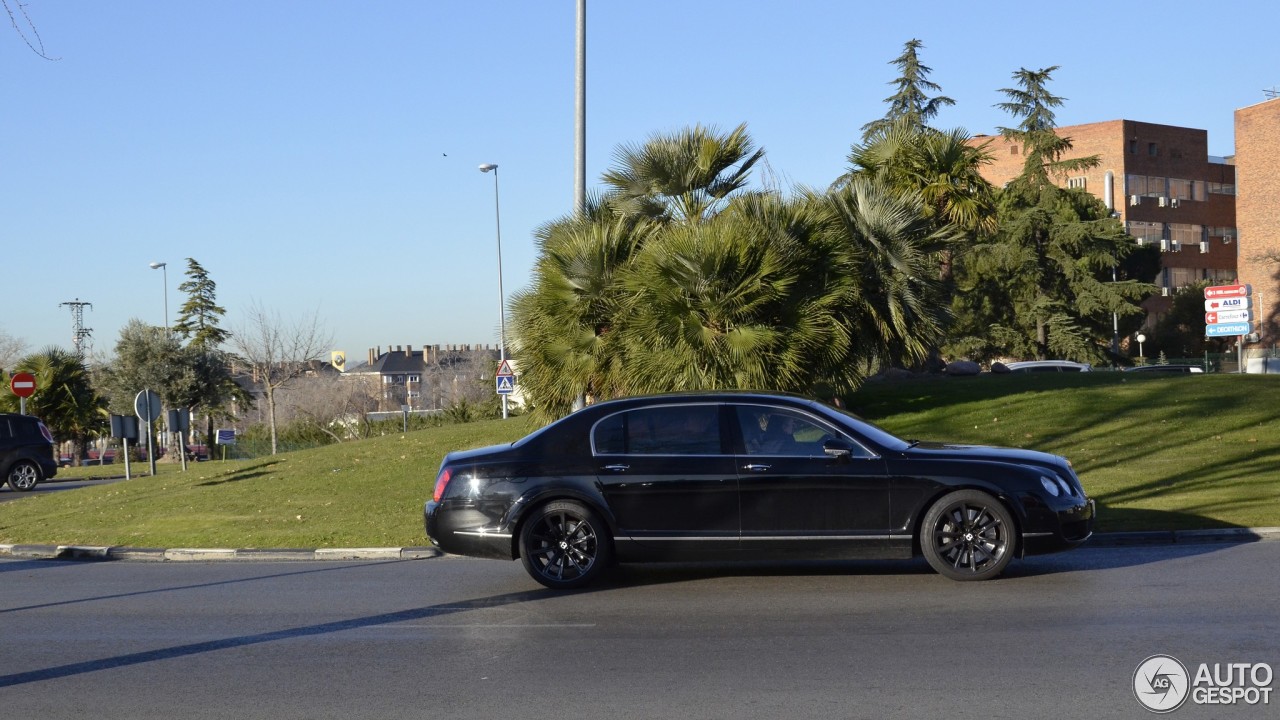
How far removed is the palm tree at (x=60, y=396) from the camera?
154ft

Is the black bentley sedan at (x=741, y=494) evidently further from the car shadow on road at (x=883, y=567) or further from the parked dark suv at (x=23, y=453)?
the parked dark suv at (x=23, y=453)

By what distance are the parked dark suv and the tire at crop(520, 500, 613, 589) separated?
22066 millimetres

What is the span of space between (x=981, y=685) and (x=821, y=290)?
13056 mm

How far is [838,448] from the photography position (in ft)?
31.2

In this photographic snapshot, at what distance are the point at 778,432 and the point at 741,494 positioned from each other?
0.63 m

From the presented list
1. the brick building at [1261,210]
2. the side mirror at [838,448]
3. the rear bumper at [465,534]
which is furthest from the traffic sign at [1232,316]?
the brick building at [1261,210]

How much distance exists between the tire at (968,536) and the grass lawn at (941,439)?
3.04 metres

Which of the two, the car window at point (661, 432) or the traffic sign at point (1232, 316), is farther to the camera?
the traffic sign at point (1232, 316)

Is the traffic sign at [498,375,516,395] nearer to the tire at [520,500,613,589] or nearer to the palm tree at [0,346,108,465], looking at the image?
the palm tree at [0,346,108,465]

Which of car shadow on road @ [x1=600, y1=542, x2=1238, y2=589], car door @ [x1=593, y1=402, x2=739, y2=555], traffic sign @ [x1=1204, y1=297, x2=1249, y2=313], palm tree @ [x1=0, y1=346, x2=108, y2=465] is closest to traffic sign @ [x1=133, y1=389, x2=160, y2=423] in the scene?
car shadow on road @ [x1=600, y1=542, x2=1238, y2=589]

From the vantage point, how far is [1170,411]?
854 inches

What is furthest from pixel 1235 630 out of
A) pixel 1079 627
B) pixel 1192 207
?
pixel 1192 207

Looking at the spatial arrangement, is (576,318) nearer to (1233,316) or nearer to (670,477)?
(670,477)

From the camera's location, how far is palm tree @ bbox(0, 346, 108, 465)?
4688 cm
